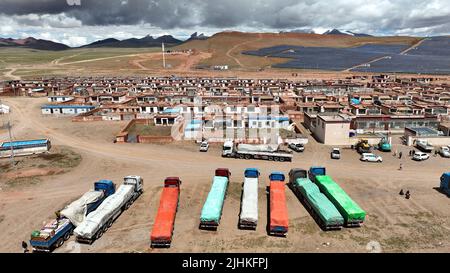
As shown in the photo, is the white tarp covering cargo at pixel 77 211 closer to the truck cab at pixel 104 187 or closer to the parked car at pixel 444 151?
the truck cab at pixel 104 187

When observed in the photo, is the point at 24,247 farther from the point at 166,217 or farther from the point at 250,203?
the point at 250,203

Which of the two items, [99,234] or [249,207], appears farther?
[249,207]

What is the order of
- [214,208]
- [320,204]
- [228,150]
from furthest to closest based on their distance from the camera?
[228,150] < [320,204] < [214,208]

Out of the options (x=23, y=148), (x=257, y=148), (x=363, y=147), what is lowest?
(x=363, y=147)

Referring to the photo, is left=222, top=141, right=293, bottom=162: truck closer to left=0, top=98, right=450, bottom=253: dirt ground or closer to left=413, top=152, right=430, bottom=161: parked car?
left=0, top=98, right=450, bottom=253: dirt ground

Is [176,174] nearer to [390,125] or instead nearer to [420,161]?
[420,161]

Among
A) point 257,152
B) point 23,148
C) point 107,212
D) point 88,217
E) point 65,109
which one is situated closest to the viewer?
point 88,217

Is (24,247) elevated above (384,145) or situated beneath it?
situated beneath

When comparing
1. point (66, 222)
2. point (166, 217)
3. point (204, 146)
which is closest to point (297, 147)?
point (204, 146)

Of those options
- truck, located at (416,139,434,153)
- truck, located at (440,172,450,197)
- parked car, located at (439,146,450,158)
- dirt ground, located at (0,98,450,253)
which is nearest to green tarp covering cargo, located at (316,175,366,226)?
dirt ground, located at (0,98,450,253)
